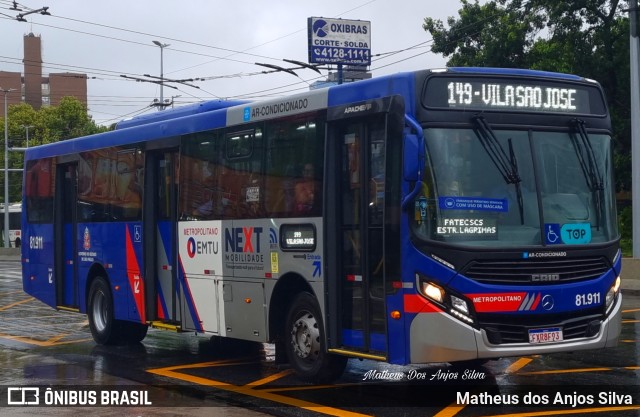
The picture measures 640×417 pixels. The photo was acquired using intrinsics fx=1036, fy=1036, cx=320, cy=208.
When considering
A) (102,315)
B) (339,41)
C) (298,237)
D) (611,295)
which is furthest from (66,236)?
(339,41)

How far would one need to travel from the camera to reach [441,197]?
945cm

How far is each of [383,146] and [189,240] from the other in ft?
14.0

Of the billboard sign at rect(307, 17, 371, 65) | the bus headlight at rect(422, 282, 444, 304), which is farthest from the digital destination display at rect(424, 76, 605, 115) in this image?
the billboard sign at rect(307, 17, 371, 65)

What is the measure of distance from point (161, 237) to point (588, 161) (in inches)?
249

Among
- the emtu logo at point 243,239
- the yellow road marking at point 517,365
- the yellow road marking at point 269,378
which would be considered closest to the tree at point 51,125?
the emtu logo at point 243,239

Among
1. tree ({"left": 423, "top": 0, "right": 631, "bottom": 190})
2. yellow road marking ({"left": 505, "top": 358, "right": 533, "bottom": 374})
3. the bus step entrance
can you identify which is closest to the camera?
yellow road marking ({"left": 505, "top": 358, "right": 533, "bottom": 374})

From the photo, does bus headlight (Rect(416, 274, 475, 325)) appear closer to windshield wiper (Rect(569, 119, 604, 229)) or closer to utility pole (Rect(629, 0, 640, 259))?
windshield wiper (Rect(569, 119, 604, 229))

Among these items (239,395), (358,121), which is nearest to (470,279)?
(358,121)

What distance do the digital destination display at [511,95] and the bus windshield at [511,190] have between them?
26cm

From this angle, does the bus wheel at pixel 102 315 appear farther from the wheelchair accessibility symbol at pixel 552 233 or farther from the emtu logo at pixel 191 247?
the wheelchair accessibility symbol at pixel 552 233

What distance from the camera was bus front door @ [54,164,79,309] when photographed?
16.6 metres

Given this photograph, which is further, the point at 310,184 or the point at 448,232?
the point at 310,184

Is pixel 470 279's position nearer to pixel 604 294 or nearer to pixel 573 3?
pixel 604 294

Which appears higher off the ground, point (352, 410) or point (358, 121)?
point (358, 121)
